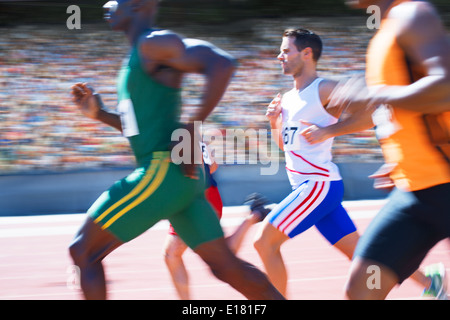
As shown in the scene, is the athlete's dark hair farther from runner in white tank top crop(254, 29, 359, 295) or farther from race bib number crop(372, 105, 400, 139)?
race bib number crop(372, 105, 400, 139)

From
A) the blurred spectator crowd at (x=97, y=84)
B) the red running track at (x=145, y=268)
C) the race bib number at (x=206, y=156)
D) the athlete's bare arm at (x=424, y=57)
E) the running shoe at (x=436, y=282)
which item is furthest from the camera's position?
the blurred spectator crowd at (x=97, y=84)

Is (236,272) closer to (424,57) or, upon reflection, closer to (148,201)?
(148,201)

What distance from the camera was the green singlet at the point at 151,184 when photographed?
330 centimetres

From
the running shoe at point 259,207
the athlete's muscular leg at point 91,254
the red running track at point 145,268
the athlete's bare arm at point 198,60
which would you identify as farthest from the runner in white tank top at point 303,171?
the athlete's muscular leg at point 91,254

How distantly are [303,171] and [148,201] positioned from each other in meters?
1.55

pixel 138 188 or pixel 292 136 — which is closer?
pixel 138 188

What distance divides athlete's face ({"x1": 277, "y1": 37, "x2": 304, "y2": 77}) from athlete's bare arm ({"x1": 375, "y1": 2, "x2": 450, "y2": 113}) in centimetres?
Result: 210

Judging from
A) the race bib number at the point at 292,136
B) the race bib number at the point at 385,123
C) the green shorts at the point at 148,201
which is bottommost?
the race bib number at the point at 292,136

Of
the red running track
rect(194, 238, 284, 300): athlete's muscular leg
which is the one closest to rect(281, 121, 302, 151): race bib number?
the red running track

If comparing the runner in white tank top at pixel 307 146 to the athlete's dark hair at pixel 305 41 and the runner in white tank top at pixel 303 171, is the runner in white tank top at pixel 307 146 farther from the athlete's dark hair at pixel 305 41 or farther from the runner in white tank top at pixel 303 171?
the athlete's dark hair at pixel 305 41

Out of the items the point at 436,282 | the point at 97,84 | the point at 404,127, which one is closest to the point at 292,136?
the point at 436,282

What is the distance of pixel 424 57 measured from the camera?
255 cm

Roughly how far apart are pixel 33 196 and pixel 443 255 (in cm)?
611
